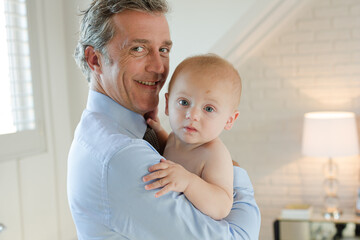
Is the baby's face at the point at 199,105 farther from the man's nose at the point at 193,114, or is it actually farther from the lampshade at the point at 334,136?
the lampshade at the point at 334,136

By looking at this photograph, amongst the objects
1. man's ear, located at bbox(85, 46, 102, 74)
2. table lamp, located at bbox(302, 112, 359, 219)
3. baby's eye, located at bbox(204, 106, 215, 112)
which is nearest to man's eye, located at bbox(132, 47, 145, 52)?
man's ear, located at bbox(85, 46, 102, 74)

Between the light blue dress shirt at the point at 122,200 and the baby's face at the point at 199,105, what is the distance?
18 cm

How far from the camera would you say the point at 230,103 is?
1342 mm

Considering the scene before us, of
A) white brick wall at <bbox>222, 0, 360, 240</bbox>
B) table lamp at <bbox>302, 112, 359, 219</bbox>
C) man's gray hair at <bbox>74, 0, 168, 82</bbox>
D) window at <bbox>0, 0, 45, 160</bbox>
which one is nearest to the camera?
man's gray hair at <bbox>74, 0, 168, 82</bbox>

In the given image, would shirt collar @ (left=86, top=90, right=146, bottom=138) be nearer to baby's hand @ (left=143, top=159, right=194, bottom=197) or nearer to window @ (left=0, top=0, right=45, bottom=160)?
baby's hand @ (left=143, top=159, right=194, bottom=197)

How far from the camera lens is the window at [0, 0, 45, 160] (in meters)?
2.43

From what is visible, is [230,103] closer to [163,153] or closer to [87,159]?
[163,153]

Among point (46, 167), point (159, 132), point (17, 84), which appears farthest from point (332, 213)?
point (159, 132)

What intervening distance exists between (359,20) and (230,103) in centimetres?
301

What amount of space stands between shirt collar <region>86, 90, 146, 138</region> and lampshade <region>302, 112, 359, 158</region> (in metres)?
2.72

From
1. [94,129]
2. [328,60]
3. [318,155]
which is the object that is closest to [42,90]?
[94,129]

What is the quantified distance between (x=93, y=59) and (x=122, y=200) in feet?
1.53

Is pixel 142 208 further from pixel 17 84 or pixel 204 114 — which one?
pixel 17 84

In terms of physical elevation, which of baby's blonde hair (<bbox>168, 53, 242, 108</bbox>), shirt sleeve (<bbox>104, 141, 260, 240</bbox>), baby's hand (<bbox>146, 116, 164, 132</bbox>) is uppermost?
baby's blonde hair (<bbox>168, 53, 242, 108</bbox>)
